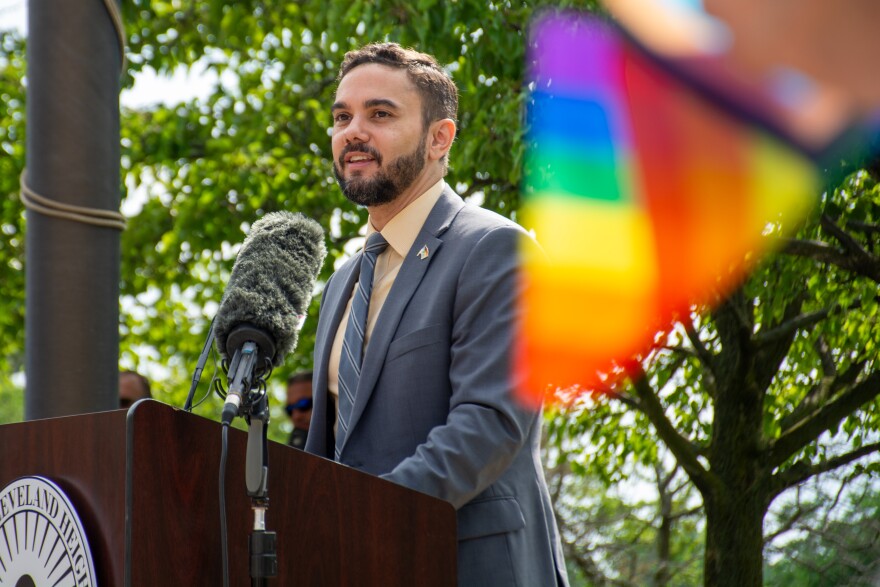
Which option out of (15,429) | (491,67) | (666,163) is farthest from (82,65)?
(491,67)

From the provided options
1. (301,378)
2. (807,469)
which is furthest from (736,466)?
(301,378)

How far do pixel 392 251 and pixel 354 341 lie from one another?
13.2 inches

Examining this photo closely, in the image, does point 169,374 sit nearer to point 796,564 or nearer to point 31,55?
point 796,564

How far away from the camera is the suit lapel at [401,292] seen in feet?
9.77

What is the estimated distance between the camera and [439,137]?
3.39 meters

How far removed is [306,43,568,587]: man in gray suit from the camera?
277cm

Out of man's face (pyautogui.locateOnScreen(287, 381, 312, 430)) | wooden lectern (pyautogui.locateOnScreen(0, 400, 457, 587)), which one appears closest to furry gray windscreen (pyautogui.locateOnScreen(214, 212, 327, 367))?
wooden lectern (pyautogui.locateOnScreen(0, 400, 457, 587))

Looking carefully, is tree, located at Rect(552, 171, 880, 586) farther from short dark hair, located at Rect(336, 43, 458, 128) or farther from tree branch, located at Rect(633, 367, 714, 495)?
short dark hair, located at Rect(336, 43, 458, 128)

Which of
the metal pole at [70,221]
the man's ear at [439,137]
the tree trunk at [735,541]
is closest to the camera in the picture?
the metal pole at [70,221]

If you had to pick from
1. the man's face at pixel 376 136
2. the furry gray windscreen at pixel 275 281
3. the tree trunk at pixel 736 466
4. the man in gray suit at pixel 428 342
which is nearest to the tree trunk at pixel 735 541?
the tree trunk at pixel 736 466

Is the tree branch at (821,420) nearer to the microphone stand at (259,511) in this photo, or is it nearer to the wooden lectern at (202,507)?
the wooden lectern at (202,507)

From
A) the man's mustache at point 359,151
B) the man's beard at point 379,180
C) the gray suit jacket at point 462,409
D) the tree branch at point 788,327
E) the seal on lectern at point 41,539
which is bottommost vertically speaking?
the seal on lectern at point 41,539

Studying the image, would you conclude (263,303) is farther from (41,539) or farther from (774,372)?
(774,372)

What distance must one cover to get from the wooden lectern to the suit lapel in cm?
51
